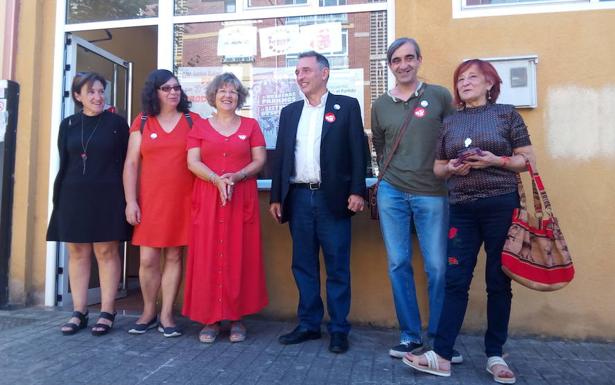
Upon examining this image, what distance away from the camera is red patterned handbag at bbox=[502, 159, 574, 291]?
2.73m

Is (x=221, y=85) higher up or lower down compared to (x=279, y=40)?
lower down

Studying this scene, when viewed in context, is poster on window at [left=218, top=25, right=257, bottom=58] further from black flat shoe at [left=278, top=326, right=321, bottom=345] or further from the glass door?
black flat shoe at [left=278, top=326, right=321, bottom=345]

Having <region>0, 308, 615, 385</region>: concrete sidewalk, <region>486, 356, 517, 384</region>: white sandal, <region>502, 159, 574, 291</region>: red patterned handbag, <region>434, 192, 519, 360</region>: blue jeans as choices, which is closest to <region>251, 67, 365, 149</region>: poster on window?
<region>0, 308, 615, 385</region>: concrete sidewalk

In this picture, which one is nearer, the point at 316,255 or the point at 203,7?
the point at 316,255

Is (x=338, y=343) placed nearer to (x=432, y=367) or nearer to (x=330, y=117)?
(x=432, y=367)

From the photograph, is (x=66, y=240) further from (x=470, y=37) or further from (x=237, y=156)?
(x=470, y=37)

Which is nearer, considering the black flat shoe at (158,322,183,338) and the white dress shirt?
the white dress shirt

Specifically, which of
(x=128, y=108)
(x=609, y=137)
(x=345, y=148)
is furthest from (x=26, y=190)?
(x=609, y=137)

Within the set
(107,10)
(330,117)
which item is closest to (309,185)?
(330,117)

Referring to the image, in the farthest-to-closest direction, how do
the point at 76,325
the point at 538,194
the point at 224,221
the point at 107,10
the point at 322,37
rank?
the point at 107,10, the point at 322,37, the point at 76,325, the point at 224,221, the point at 538,194

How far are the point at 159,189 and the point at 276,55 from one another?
1.72m

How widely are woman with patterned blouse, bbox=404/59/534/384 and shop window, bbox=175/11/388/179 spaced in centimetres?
138

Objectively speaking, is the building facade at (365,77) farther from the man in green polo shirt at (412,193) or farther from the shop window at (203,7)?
the man in green polo shirt at (412,193)

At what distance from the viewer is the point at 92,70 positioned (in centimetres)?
530
